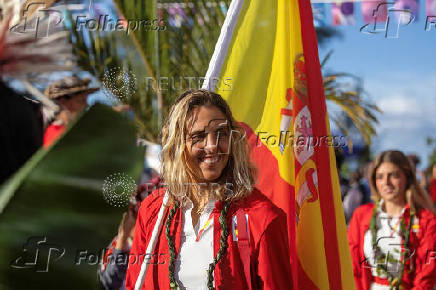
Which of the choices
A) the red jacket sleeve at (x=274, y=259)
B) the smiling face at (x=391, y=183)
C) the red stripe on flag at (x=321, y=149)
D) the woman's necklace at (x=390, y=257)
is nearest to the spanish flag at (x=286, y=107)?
the red stripe on flag at (x=321, y=149)

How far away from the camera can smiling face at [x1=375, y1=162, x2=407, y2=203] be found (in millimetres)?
4184

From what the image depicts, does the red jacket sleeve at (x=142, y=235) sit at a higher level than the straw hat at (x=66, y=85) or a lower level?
lower

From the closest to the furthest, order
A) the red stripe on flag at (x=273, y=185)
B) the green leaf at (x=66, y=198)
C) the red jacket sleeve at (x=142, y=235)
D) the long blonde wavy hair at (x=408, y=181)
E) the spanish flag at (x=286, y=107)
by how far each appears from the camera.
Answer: the green leaf at (x=66, y=198) → the red jacket sleeve at (x=142, y=235) → the red stripe on flag at (x=273, y=185) → the spanish flag at (x=286, y=107) → the long blonde wavy hair at (x=408, y=181)

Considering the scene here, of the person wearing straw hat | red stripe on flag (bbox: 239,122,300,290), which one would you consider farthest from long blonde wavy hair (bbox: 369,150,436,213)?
the person wearing straw hat

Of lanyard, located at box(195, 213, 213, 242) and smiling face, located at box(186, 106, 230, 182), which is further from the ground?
smiling face, located at box(186, 106, 230, 182)

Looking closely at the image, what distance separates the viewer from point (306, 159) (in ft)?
→ 9.12

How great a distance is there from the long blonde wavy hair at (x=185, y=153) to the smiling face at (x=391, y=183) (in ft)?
7.19

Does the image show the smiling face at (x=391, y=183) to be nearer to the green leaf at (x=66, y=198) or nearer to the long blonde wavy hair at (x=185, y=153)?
the long blonde wavy hair at (x=185, y=153)

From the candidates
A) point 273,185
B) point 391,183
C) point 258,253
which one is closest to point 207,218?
point 258,253

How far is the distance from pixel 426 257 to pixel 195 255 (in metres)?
2.31

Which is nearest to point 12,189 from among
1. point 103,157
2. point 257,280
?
point 103,157

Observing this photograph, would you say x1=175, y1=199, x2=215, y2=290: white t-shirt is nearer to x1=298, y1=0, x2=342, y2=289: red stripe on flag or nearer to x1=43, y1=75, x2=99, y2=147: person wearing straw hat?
x1=298, y1=0, x2=342, y2=289: red stripe on flag

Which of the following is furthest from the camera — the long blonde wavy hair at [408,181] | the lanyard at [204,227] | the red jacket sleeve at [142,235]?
Answer: the long blonde wavy hair at [408,181]

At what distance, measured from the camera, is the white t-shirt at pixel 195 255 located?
6.86 ft
